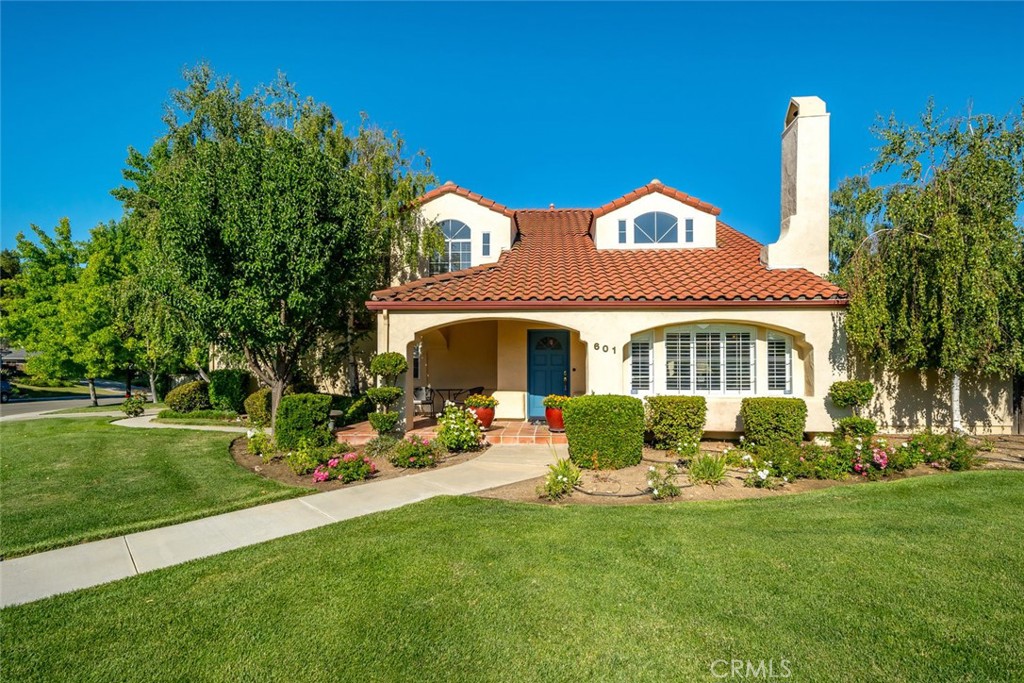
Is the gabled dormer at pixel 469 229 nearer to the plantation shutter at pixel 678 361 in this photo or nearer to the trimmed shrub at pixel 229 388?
the plantation shutter at pixel 678 361

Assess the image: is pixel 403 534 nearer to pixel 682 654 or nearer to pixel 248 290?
pixel 682 654

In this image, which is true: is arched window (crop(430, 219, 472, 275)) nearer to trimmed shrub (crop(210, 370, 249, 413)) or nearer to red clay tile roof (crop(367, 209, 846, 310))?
red clay tile roof (crop(367, 209, 846, 310))

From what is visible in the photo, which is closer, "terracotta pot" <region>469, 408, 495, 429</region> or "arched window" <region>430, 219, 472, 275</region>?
"terracotta pot" <region>469, 408, 495, 429</region>

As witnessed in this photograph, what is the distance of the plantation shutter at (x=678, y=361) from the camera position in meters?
12.0

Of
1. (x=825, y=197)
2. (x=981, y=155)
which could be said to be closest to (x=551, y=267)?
(x=825, y=197)

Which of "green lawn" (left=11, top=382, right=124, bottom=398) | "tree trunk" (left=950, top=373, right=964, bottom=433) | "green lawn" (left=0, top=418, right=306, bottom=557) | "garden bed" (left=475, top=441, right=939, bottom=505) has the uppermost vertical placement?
"tree trunk" (left=950, top=373, right=964, bottom=433)

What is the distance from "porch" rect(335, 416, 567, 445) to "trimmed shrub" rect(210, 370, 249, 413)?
7.56m

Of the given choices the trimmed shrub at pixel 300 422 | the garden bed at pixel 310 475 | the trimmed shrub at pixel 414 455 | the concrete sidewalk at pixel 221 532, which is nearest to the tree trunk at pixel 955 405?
the concrete sidewalk at pixel 221 532

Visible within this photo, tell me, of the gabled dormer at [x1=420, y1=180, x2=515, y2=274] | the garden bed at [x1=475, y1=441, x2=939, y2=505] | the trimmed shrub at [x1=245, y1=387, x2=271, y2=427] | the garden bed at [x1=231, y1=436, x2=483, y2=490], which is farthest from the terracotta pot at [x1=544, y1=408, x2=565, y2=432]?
the trimmed shrub at [x1=245, y1=387, x2=271, y2=427]

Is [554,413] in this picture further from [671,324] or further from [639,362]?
[671,324]

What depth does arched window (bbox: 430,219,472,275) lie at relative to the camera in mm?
15297

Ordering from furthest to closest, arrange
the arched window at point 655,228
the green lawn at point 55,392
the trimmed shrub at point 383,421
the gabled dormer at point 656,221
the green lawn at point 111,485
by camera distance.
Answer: the green lawn at point 55,392 < the arched window at point 655,228 < the gabled dormer at point 656,221 < the trimmed shrub at point 383,421 < the green lawn at point 111,485

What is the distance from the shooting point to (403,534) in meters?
5.69

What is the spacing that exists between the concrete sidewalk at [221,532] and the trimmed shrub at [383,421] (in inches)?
102
